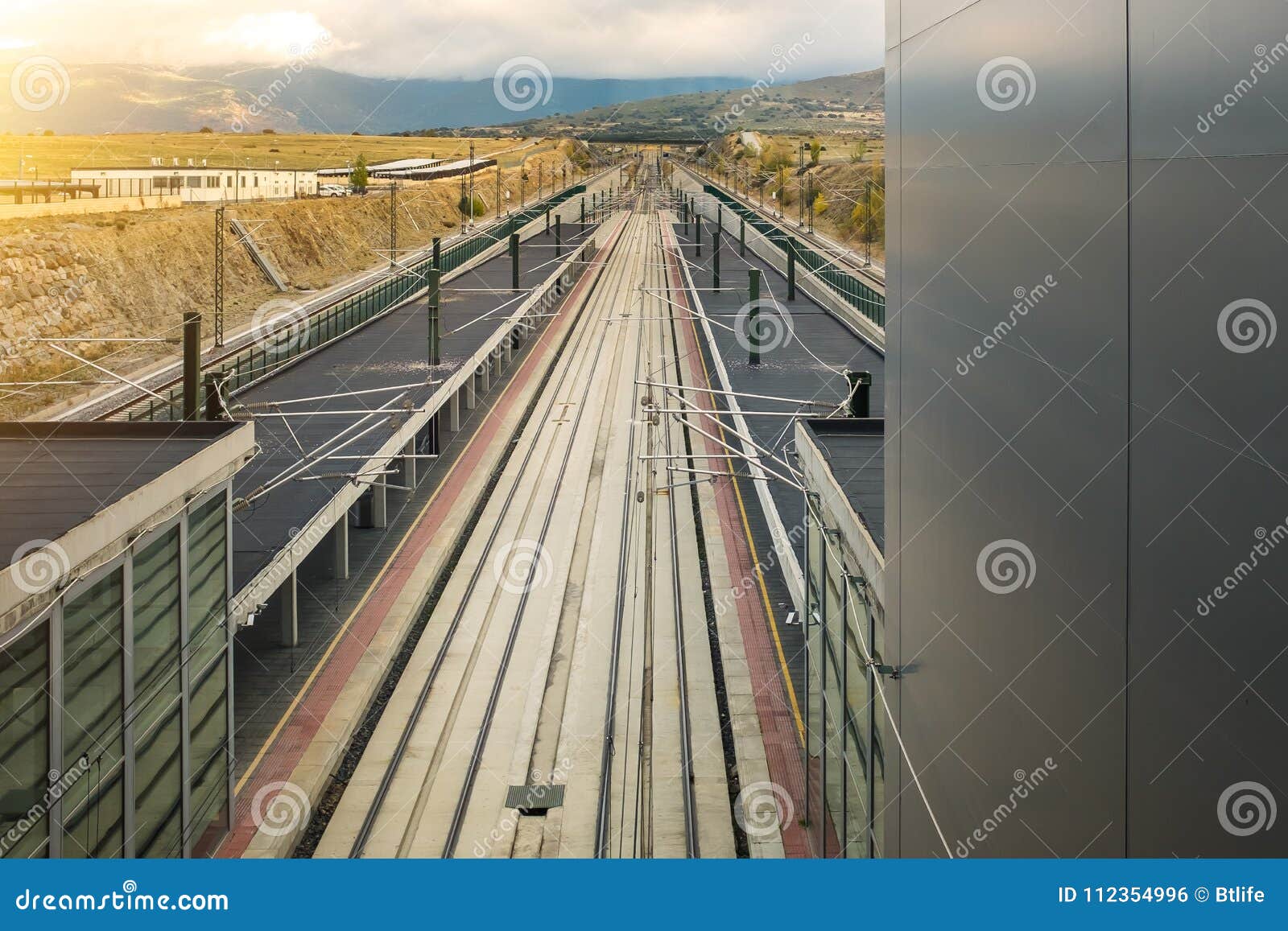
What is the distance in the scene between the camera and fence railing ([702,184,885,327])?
1134 inches

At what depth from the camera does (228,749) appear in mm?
10320

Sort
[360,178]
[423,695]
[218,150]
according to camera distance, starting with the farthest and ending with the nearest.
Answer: [218,150], [360,178], [423,695]

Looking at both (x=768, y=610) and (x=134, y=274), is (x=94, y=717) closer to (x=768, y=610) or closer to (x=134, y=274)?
(x=768, y=610)

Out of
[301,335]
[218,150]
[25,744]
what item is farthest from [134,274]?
[218,150]

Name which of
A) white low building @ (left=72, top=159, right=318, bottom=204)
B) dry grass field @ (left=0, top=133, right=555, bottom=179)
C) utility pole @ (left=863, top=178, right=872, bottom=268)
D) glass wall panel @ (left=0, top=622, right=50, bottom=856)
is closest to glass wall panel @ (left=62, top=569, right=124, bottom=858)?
glass wall panel @ (left=0, top=622, right=50, bottom=856)

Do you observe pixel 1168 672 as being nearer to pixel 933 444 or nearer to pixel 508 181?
pixel 933 444

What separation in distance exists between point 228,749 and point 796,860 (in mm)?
9083

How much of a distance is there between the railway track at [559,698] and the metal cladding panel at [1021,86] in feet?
23.2

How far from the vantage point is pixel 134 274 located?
39.3 metres

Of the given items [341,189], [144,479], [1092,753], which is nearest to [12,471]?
[144,479]

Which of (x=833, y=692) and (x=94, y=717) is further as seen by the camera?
(x=833, y=692)

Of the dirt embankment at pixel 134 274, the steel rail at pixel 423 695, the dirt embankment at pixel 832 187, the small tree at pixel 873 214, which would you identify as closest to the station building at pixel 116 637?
the steel rail at pixel 423 695

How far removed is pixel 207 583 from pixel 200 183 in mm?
56386

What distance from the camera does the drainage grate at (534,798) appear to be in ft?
38.9
